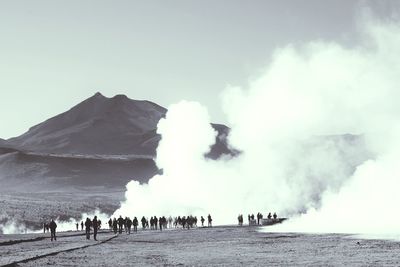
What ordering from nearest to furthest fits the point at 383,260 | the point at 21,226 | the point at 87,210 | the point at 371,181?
the point at 383,260 → the point at 371,181 → the point at 21,226 → the point at 87,210

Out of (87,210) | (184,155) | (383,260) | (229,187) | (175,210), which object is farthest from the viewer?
(229,187)

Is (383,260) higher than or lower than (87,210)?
lower

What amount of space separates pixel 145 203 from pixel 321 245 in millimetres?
102902

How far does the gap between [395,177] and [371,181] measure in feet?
31.7

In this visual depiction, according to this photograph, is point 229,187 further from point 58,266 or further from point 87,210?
point 58,266

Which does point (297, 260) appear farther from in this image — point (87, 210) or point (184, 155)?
point (87, 210)

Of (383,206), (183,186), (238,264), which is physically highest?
(183,186)

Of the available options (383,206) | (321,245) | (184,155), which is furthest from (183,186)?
(321,245)

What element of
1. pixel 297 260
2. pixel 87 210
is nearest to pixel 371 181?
pixel 297 260

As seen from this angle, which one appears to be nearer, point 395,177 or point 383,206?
point 383,206

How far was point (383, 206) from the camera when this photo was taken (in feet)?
249

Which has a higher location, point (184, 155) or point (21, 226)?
point (184, 155)

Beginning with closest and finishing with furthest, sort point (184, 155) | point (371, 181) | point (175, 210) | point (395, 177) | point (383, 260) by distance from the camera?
point (383, 260) → point (395, 177) → point (371, 181) → point (175, 210) → point (184, 155)

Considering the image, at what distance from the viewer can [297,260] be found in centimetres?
2653
